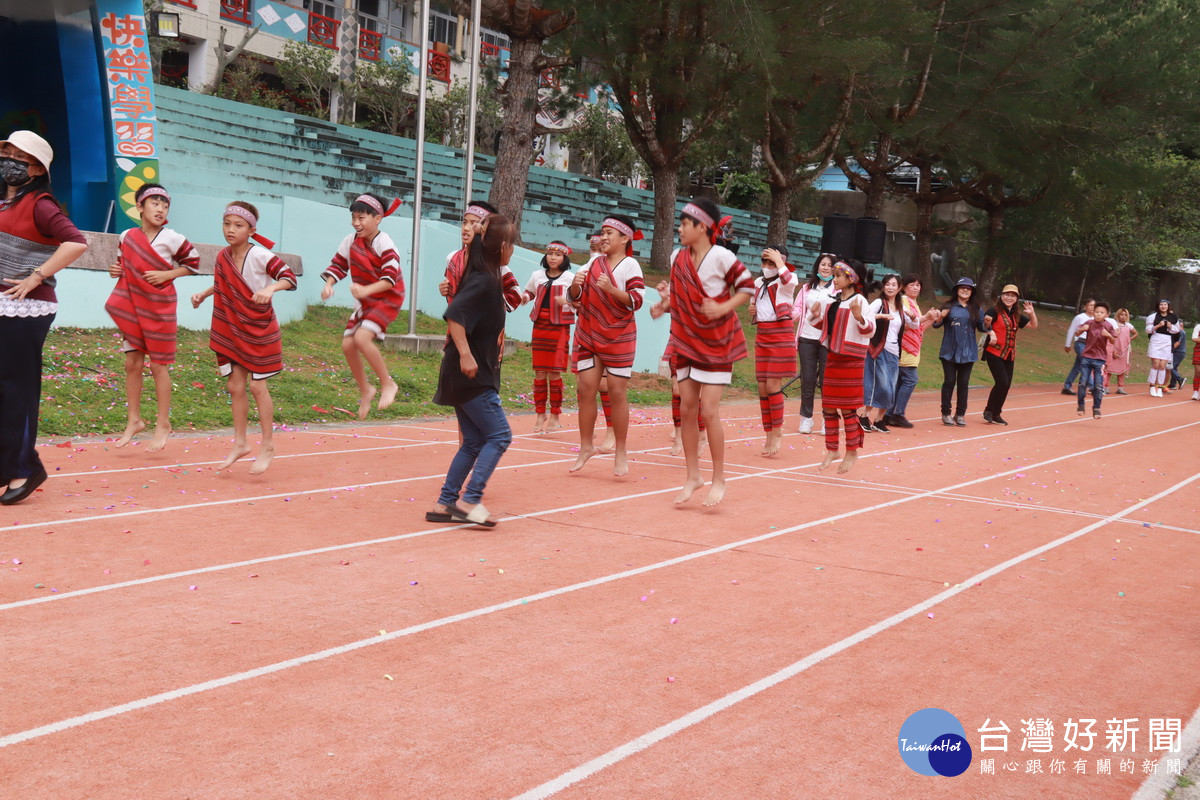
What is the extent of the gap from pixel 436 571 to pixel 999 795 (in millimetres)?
2973

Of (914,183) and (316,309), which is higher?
(914,183)

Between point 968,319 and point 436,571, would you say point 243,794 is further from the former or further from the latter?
point 968,319

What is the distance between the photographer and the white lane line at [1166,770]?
3527 millimetres

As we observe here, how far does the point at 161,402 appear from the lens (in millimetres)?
8492

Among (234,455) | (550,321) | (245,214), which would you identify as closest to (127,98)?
(550,321)

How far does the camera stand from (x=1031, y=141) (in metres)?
28.4

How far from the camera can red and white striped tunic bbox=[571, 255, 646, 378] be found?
8664 mm

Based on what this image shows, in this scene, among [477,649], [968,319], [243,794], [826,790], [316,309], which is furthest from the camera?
[316,309]

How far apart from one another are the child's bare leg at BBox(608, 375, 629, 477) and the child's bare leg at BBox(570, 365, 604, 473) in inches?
6.5

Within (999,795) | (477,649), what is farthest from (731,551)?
(999,795)

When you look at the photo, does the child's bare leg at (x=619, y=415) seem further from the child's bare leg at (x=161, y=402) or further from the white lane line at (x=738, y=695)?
the child's bare leg at (x=161, y=402)

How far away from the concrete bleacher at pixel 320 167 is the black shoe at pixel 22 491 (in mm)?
14057

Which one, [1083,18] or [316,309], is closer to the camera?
[316,309]

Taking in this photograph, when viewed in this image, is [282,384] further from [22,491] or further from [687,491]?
[687,491]
